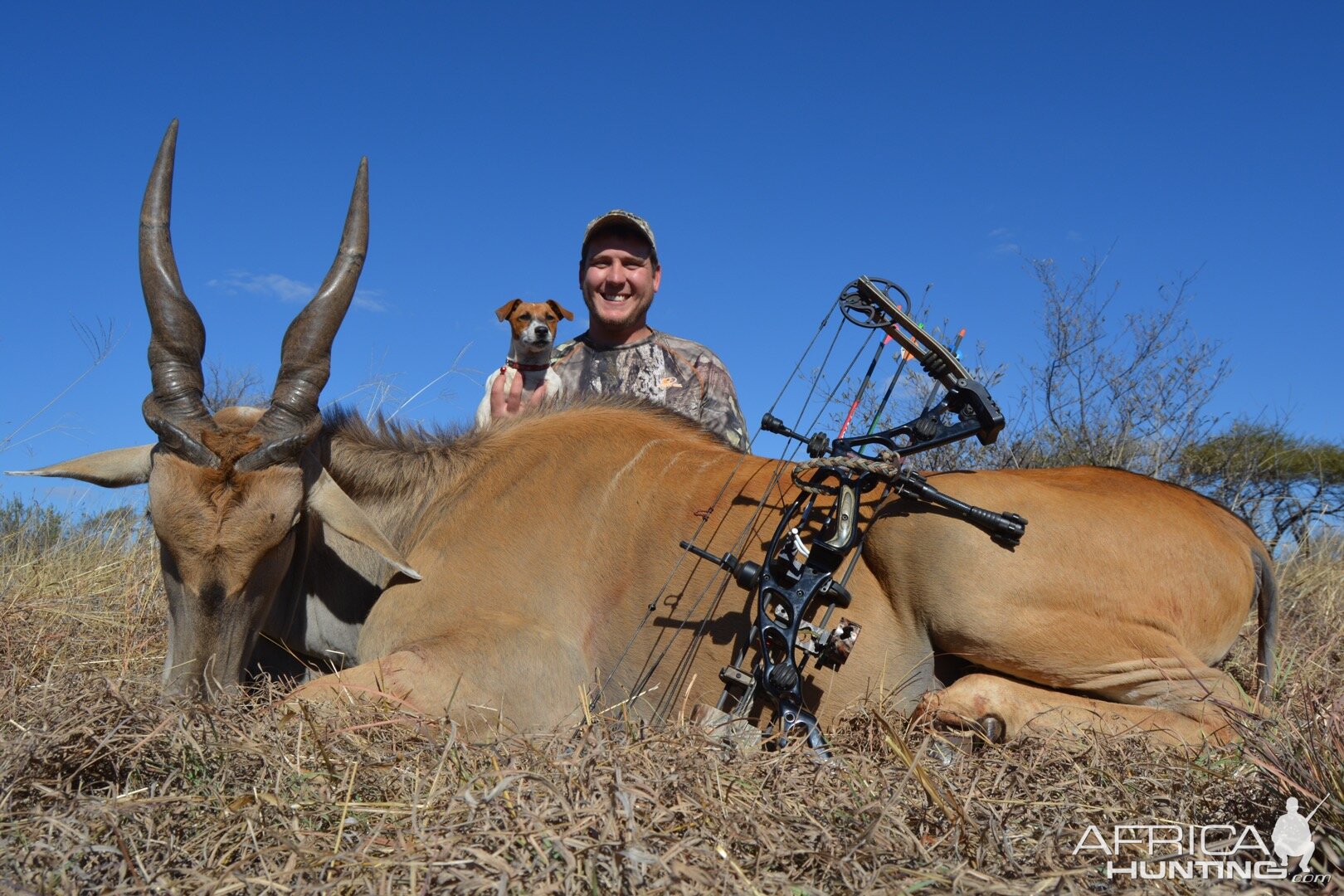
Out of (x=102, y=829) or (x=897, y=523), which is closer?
(x=102, y=829)

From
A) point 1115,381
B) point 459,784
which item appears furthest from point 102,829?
point 1115,381

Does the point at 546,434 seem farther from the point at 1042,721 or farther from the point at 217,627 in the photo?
the point at 1042,721

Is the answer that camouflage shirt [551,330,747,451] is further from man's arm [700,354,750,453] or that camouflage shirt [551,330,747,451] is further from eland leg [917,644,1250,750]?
eland leg [917,644,1250,750]

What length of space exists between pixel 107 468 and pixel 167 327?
701 millimetres

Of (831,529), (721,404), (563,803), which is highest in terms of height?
(721,404)

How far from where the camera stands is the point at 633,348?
661 cm

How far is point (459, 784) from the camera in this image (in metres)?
2.29

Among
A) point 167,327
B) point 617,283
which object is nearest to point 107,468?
point 167,327

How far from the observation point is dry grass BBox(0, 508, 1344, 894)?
6.03ft

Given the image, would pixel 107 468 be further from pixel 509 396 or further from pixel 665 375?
pixel 665 375

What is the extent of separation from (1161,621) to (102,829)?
3215mm

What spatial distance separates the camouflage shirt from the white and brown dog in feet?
0.47

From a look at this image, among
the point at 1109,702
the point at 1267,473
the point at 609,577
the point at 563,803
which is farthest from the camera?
the point at 1267,473

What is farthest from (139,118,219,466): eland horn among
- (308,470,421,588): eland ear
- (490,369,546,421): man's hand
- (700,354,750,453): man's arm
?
(700,354,750,453): man's arm
